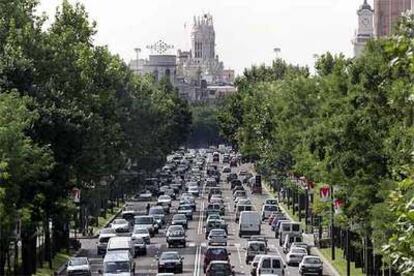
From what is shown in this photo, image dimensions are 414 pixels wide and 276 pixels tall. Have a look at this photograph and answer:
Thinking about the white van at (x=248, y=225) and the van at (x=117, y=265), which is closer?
the van at (x=117, y=265)

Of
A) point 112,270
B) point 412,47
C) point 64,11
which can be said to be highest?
point 64,11

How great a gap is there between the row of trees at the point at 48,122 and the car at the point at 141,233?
3852mm

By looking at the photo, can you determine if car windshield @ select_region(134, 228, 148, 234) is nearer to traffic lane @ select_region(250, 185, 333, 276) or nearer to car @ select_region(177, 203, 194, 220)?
traffic lane @ select_region(250, 185, 333, 276)

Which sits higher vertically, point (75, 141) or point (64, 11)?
point (64, 11)

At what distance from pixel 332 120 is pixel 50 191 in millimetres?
12851

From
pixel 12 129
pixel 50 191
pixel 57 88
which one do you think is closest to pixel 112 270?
pixel 50 191

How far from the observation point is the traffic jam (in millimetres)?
60750

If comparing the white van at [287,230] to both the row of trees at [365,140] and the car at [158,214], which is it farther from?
the car at [158,214]

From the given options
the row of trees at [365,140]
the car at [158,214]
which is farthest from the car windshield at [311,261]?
the car at [158,214]

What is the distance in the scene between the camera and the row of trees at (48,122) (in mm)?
51594

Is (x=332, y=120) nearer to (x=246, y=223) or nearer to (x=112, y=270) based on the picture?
(x=112, y=270)

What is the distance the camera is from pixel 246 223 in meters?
94.1

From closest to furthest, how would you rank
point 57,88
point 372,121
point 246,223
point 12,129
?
point 12,129
point 372,121
point 57,88
point 246,223

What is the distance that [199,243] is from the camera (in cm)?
8731
